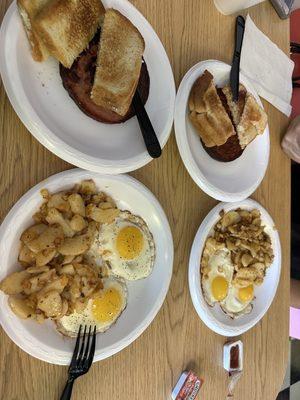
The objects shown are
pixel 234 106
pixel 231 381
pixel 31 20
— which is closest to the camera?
pixel 31 20

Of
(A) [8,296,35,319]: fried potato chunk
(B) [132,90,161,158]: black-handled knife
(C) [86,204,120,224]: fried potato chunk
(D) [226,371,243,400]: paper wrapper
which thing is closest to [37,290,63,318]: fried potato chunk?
(A) [8,296,35,319]: fried potato chunk

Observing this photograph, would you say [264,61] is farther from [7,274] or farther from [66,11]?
[7,274]

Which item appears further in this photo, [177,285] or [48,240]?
[177,285]

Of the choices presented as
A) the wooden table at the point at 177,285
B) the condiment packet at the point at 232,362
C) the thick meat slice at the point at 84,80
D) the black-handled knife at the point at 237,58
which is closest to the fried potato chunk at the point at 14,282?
the wooden table at the point at 177,285

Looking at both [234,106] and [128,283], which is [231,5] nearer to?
[234,106]

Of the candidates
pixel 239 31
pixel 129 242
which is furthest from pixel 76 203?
pixel 239 31

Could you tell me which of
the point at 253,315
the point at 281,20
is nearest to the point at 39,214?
the point at 253,315
